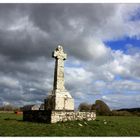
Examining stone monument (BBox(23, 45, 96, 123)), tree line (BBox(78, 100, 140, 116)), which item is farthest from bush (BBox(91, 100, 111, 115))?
stone monument (BBox(23, 45, 96, 123))

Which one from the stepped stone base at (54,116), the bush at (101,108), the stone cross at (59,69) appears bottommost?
the stepped stone base at (54,116)

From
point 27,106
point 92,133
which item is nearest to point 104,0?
point 92,133

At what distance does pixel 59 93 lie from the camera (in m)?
22.4

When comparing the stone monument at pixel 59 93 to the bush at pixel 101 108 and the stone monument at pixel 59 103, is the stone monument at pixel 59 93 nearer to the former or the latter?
the stone monument at pixel 59 103

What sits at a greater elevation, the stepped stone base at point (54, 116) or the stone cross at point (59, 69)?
the stone cross at point (59, 69)

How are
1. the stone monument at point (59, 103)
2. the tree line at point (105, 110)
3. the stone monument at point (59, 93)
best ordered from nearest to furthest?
the stone monument at point (59, 103), the stone monument at point (59, 93), the tree line at point (105, 110)

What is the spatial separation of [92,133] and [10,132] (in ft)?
13.2

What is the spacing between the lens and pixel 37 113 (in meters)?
21.5

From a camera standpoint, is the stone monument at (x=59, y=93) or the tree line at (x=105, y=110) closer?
the stone monument at (x=59, y=93)

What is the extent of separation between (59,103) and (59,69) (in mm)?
2578

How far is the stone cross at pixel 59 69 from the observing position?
2277cm

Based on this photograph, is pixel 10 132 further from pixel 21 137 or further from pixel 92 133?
pixel 92 133

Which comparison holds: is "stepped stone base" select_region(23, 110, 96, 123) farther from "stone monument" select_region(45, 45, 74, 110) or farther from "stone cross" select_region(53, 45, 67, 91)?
"stone cross" select_region(53, 45, 67, 91)

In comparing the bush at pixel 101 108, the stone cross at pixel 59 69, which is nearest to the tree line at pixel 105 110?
the bush at pixel 101 108
